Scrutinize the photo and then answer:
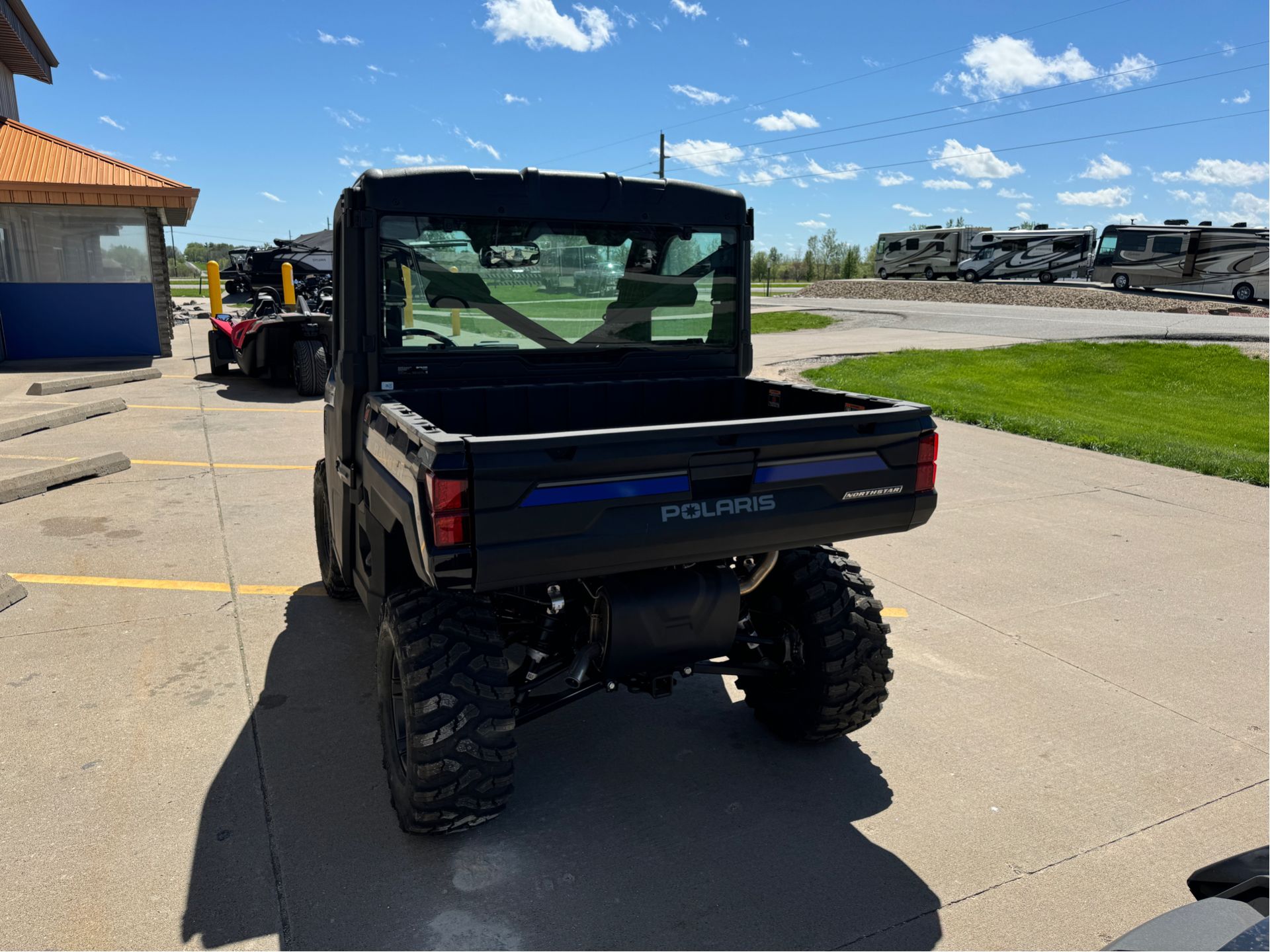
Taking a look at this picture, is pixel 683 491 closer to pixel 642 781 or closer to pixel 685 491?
pixel 685 491

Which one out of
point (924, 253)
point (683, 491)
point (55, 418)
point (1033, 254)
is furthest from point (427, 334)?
point (924, 253)

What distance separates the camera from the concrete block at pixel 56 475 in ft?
23.3

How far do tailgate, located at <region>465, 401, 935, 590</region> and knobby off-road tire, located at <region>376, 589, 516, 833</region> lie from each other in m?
0.43

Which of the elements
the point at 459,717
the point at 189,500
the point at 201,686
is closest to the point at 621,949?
the point at 459,717

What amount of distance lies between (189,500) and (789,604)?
5554 millimetres

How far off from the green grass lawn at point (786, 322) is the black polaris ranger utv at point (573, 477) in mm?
19873

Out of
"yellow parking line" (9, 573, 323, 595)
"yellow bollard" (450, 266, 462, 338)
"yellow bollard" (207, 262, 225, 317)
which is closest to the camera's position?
"yellow bollard" (450, 266, 462, 338)

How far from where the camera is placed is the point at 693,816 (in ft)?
10.9

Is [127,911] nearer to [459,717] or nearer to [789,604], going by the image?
[459,717]

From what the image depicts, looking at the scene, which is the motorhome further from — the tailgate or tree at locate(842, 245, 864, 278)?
the tailgate

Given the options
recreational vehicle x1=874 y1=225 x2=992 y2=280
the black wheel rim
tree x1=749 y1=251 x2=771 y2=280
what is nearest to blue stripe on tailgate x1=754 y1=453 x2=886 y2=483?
the black wheel rim

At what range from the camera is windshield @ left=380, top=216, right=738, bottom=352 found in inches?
145

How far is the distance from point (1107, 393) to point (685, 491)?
45.1 ft

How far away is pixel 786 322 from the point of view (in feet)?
88.1
